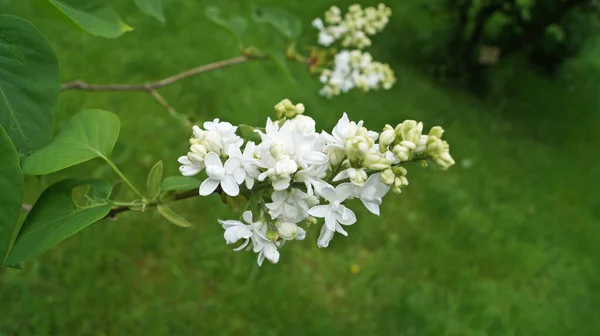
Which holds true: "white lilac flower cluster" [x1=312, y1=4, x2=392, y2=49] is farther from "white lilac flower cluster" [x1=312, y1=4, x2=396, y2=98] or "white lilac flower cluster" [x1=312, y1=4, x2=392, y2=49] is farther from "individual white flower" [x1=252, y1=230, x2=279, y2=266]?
"individual white flower" [x1=252, y1=230, x2=279, y2=266]

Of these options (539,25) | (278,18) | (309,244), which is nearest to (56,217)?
(278,18)

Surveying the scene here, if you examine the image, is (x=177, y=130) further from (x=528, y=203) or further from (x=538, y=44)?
(x=538, y=44)

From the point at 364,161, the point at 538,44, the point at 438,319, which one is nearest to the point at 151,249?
the point at 438,319

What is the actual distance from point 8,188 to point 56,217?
12 cm

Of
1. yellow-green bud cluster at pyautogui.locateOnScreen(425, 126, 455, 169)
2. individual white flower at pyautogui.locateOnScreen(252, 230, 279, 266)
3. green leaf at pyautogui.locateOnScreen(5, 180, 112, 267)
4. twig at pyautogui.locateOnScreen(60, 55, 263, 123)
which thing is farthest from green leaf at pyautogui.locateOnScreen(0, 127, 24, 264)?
twig at pyautogui.locateOnScreen(60, 55, 263, 123)

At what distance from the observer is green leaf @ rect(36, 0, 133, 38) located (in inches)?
34.7

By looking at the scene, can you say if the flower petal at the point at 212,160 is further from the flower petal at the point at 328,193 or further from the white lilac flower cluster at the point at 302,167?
the flower petal at the point at 328,193

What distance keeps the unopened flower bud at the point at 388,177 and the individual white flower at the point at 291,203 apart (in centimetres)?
9

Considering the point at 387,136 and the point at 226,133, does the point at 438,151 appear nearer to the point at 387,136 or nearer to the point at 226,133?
the point at 387,136

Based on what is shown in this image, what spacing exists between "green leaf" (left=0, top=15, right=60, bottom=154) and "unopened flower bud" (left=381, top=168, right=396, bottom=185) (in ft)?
1.65

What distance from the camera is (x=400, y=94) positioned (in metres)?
4.02

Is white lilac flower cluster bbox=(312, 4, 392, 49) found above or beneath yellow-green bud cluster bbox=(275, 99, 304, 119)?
beneath

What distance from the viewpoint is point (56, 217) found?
0.81 meters

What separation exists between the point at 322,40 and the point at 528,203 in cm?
219
